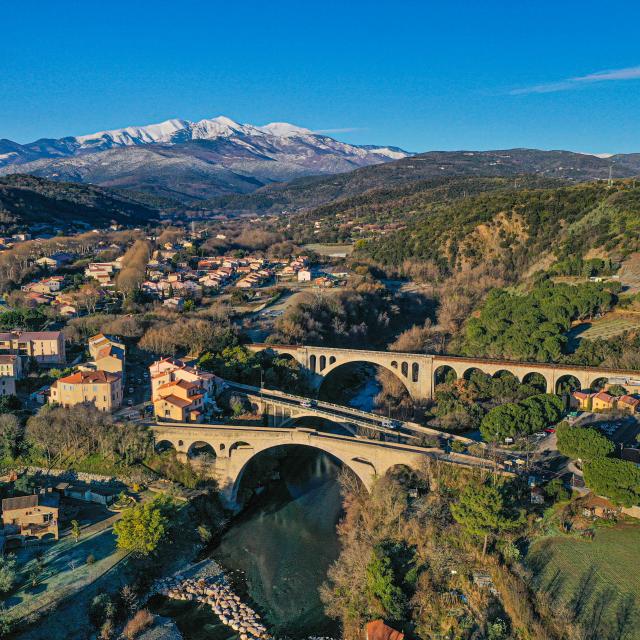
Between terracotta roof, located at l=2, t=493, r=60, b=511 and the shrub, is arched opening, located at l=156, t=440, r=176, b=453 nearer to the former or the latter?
terracotta roof, located at l=2, t=493, r=60, b=511

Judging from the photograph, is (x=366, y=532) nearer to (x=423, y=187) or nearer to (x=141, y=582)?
(x=141, y=582)

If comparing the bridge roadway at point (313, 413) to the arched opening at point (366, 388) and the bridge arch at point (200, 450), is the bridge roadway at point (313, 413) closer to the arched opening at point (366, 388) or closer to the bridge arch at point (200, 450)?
the bridge arch at point (200, 450)

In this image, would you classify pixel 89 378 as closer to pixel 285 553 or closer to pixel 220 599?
pixel 285 553

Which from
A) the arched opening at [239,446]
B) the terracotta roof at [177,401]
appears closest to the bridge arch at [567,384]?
the arched opening at [239,446]

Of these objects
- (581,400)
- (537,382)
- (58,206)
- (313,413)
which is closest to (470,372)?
(537,382)

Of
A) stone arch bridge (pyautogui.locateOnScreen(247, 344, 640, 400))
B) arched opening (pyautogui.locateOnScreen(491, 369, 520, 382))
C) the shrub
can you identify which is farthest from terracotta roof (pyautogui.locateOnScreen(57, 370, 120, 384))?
arched opening (pyautogui.locateOnScreen(491, 369, 520, 382))
